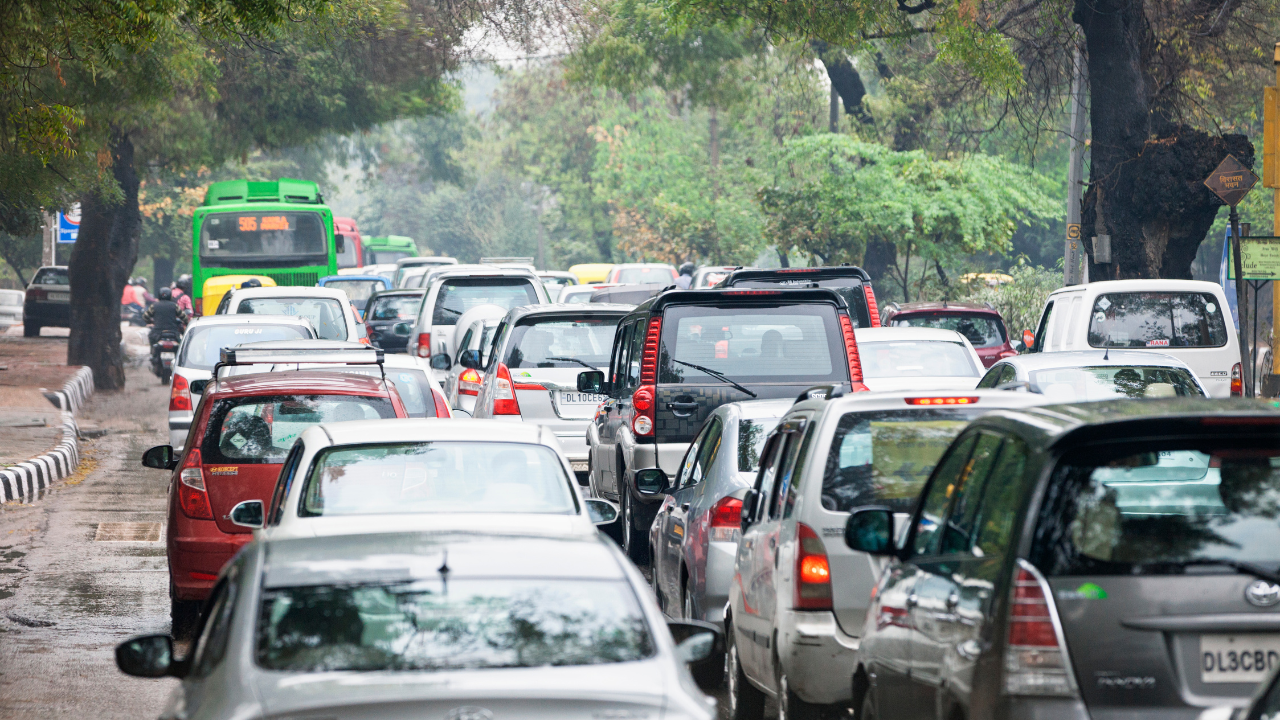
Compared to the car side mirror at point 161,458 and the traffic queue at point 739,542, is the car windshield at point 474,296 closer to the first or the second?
the traffic queue at point 739,542

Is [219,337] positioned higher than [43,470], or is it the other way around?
[219,337]

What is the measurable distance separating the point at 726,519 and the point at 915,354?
824cm

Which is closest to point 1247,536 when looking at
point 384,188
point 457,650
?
point 457,650

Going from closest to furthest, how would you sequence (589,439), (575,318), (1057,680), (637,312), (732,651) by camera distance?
(1057,680), (732,651), (637,312), (589,439), (575,318)

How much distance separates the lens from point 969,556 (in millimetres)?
4516

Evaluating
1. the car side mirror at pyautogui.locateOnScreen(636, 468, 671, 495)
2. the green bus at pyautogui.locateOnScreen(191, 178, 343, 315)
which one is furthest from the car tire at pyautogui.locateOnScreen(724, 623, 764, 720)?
the green bus at pyautogui.locateOnScreen(191, 178, 343, 315)

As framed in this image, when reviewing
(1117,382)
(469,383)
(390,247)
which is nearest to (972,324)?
(469,383)

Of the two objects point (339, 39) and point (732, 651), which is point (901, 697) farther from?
point (339, 39)

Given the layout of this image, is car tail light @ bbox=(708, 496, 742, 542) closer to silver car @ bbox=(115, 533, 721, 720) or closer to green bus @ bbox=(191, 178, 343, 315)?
silver car @ bbox=(115, 533, 721, 720)

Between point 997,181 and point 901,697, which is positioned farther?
point 997,181

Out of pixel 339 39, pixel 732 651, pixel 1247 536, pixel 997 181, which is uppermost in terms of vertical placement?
pixel 339 39

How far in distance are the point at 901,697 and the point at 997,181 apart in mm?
28027

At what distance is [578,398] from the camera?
49.9 feet

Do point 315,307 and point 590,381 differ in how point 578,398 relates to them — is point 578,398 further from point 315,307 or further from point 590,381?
point 315,307
